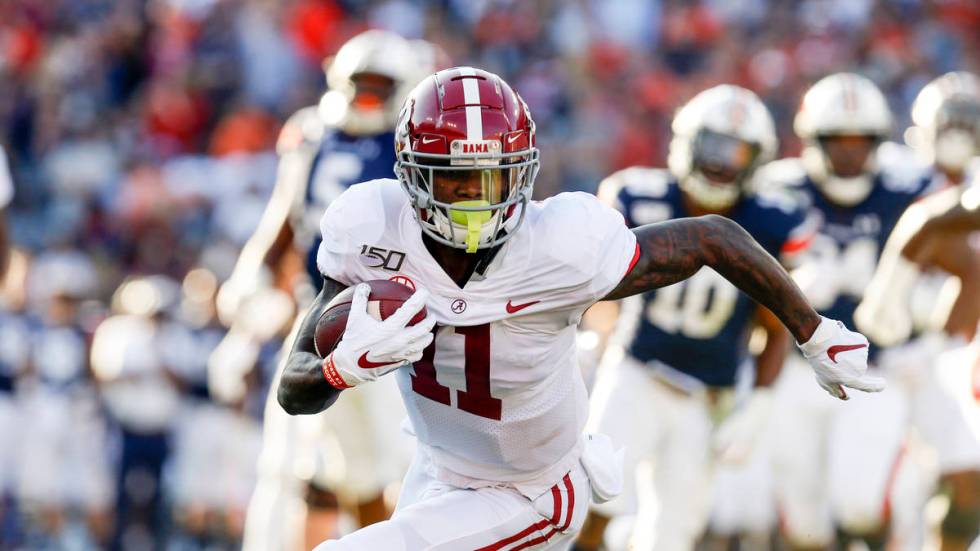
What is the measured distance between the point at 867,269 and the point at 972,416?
2.46 ft

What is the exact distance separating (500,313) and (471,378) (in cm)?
18

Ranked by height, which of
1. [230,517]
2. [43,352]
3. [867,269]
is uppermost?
[867,269]

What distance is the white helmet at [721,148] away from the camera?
5.87 meters

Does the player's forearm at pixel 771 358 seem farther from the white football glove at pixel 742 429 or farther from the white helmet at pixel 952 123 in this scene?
the white helmet at pixel 952 123

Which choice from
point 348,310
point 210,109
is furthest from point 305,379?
point 210,109

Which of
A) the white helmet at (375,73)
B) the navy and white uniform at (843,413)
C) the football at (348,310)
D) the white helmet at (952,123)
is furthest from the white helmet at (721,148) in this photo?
the football at (348,310)

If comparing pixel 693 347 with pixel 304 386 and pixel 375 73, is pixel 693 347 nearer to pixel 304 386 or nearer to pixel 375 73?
pixel 375 73

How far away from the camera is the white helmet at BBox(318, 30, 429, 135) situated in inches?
235

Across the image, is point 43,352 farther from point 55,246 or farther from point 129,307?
point 55,246

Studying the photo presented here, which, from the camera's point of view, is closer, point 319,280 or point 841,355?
point 841,355

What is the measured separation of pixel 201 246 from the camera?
430 inches

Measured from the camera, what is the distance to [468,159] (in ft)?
11.4

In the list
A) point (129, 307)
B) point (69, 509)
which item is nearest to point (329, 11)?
point (129, 307)

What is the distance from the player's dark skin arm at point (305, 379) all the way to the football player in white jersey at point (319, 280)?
7.43ft
